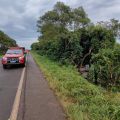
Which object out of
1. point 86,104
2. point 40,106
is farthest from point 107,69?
point 40,106

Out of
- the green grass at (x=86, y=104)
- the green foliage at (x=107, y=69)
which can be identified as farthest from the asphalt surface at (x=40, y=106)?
the green foliage at (x=107, y=69)

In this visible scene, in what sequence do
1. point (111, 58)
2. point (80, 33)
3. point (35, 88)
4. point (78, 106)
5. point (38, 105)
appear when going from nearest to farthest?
point (78, 106)
point (38, 105)
point (35, 88)
point (111, 58)
point (80, 33)

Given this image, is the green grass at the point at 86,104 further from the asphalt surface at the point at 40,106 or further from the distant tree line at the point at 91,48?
the distant tree line at the point at 91,48

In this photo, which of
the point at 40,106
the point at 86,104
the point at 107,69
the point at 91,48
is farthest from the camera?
the point at 91,48

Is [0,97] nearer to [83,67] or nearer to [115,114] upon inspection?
[115,114]

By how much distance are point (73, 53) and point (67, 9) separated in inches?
1318

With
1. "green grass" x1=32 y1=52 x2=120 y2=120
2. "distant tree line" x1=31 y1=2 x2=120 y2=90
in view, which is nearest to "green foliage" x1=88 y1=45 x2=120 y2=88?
"distant tree line" x1=31 y1=2 x2=120 y2=90

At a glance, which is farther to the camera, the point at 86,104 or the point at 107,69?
the point at 107,69

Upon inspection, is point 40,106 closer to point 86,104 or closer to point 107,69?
point 86,104

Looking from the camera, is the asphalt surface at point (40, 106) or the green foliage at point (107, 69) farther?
the green foliage at point (107, 69)

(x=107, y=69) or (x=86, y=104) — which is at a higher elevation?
(x=107, y=69)

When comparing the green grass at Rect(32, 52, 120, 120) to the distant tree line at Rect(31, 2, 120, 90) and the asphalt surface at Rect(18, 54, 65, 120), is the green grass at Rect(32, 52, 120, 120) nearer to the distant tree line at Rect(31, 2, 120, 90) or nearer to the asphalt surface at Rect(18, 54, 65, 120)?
the asphalt surface at Rect(18, 54, 65, 120)

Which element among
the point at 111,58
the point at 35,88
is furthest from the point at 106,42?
the point at 35,88

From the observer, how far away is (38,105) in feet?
31.2
